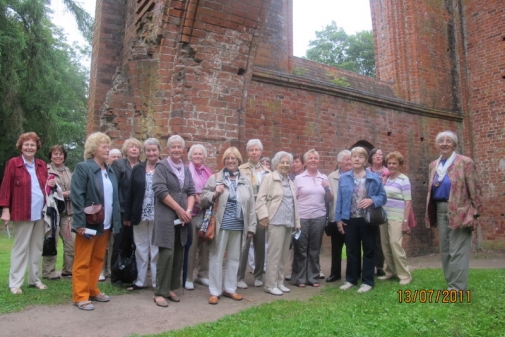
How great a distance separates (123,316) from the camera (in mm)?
4020

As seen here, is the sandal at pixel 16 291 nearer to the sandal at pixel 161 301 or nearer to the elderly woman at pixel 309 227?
the sandal at pixel 161 301

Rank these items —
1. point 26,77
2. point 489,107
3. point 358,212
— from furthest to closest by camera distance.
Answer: point 26,77 → point 489,107 → point 358,212

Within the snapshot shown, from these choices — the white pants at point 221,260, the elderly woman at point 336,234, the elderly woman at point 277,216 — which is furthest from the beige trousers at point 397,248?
the white pants at point 221,260

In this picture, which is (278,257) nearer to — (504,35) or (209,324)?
(209,324)

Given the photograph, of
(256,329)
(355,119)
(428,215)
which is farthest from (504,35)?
(256,329)

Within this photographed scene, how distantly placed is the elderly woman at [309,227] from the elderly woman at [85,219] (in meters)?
2.47

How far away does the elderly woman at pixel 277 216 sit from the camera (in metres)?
5.11

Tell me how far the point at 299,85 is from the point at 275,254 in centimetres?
517

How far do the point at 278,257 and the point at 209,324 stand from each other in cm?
156

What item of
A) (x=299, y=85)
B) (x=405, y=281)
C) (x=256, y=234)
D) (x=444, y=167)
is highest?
(x=299, y=85)

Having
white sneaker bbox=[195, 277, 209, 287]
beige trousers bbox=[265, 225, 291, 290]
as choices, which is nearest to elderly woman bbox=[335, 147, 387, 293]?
beige trousers bbox=[265, 225, 291, 290]

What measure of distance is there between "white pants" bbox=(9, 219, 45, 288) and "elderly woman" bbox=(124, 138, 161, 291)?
1100 mm

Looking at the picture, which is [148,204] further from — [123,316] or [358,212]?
[358,212]

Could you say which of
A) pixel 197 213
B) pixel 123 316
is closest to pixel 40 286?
pixel 123 316
